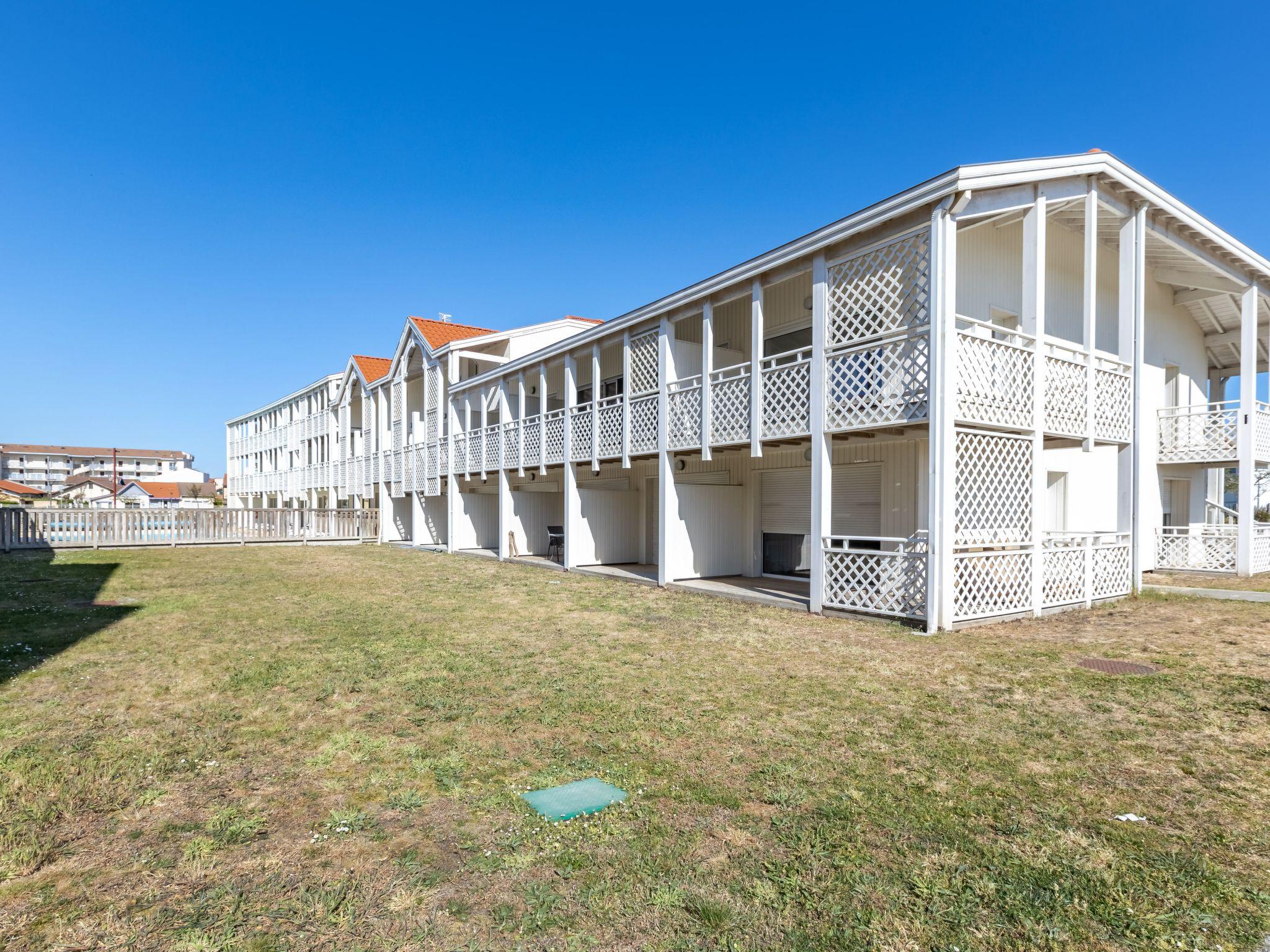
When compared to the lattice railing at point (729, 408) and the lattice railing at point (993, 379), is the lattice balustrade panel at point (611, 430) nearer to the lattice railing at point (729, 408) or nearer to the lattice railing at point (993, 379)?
the lattice railing at point (729, 408)

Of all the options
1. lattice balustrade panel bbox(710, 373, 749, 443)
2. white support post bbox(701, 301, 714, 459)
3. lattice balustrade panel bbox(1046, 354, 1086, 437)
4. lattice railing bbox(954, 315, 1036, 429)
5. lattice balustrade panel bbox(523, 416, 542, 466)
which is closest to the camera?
lattice railing bbox(954, 315, 1036, 429)

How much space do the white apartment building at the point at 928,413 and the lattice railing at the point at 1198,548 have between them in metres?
0.06

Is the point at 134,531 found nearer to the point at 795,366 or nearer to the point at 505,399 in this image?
the point at 505,399

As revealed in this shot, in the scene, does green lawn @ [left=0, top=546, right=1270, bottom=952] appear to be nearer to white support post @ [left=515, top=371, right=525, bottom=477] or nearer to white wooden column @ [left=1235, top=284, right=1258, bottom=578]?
white wooden column @ [left=1235, top=284, right=1258, bottom=578]

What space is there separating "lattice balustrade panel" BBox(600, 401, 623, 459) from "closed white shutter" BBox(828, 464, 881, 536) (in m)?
4.78

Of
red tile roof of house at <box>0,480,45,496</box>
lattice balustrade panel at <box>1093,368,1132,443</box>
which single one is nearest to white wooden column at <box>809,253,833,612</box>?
lattice balustrade panel at <box>1093,368,1132,443</box>

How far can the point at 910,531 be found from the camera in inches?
449

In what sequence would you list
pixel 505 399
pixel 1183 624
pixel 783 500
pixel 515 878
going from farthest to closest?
pixel 505 399
pixel 783 500
pixel 1183 624
pixel 515 878

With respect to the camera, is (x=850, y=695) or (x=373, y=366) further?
(x=373, y=366)

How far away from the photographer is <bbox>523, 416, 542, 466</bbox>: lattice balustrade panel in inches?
716

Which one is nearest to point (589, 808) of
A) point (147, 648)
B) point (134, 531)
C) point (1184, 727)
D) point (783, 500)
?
point (1184, 727)

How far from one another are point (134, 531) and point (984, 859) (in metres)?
26.6

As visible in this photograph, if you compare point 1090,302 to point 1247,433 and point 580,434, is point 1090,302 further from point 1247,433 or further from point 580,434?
point 580,434

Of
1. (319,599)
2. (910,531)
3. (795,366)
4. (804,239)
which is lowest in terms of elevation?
(319,599)
